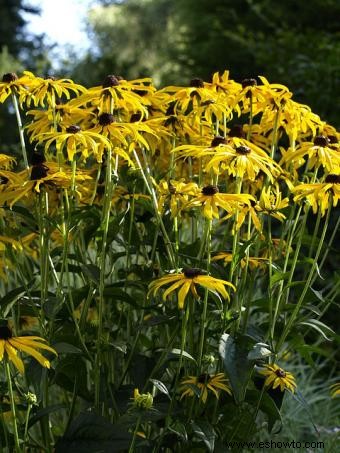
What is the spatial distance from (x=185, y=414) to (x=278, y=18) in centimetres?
531

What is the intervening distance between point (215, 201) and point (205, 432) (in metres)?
0.44

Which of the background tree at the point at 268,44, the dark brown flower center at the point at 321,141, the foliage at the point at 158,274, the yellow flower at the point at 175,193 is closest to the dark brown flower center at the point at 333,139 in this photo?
the foliage at the point at 158,274

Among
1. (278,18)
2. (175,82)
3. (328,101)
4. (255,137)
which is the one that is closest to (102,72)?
(175,82)

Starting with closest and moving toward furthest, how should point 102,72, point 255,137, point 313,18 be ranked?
point 255,137, point 313,18, point 102,72

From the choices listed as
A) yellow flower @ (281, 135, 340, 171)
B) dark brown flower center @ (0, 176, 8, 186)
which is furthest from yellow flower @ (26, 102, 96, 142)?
yellow flower @ (281, 135, 340, 171)

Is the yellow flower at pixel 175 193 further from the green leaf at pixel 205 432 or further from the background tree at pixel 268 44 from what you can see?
the background tree at pixel 268 44

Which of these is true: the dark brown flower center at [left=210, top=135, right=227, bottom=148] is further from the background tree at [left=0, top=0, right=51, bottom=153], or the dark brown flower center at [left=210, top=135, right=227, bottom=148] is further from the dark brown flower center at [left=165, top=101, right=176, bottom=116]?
the background tree at [left=0, top=0, right=51, bottom=153]

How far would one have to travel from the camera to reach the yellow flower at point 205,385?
1535 mm

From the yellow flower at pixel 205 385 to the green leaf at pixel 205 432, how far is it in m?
0.05

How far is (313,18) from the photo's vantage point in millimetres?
6375

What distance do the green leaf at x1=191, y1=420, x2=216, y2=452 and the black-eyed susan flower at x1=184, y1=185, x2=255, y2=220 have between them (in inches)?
15.7

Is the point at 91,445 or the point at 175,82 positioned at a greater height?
the point at 91,445

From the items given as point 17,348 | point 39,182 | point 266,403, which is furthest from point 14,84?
point 266,403

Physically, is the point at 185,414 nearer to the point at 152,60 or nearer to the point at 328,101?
the point at 328,101
